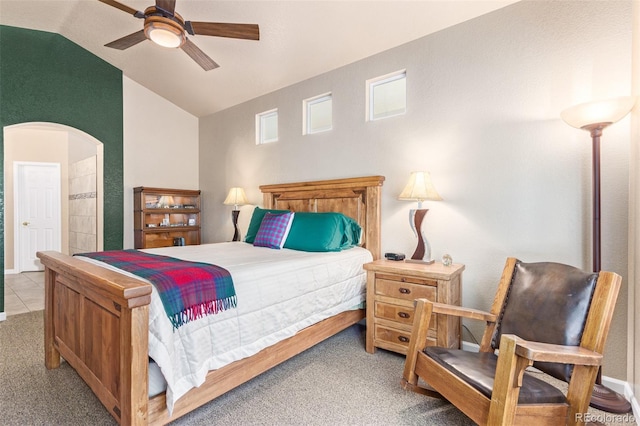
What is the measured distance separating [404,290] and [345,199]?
4.19 ft

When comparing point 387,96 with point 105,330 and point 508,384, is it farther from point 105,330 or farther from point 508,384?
point 105,330

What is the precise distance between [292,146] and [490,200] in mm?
2381

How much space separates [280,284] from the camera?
2.11 m

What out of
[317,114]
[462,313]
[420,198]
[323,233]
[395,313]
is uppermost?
[317,114]

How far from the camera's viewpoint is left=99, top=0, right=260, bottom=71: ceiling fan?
85.4 inches

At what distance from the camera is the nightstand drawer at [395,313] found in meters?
2.41

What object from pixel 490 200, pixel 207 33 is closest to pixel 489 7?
pixel 490 200

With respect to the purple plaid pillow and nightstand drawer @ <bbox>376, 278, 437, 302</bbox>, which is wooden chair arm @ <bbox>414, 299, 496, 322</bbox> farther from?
the purple plaid pillow

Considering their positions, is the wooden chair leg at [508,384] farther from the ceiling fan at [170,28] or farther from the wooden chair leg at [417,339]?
the ceiling fan at [170,28]

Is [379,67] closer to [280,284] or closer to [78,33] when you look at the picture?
[280,284]

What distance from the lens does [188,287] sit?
1608 mm

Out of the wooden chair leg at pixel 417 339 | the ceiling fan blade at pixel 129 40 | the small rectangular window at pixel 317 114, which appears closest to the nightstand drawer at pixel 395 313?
the wooden chair leg at pixel 417 339

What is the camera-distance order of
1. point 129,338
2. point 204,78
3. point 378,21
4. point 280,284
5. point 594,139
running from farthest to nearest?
1. point 204,78
2. point 378,21
3. point 280,284
4. point 594,139
5. point 129,338

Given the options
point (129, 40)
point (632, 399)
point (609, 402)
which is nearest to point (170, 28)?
point (129, 40)
